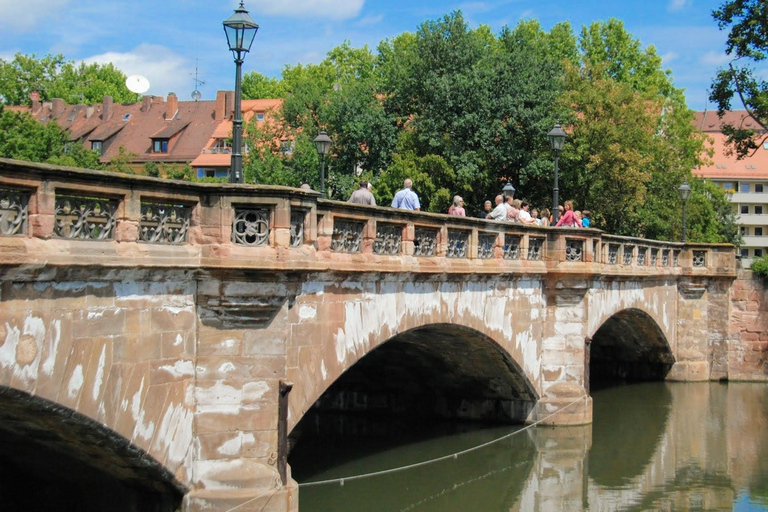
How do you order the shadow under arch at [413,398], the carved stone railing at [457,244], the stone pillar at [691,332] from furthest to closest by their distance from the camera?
the stone pillar at [691,332]
the shadow under arch at [413,398]
the carved stone railing at [457,244]

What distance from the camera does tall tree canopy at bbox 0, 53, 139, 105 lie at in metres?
64.8

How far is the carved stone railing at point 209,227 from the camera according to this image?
8164 millimetres

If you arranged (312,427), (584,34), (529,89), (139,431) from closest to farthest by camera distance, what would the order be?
→ 1. (139,431)
2. (312,427)
3. (529,89)
4. (584,34)

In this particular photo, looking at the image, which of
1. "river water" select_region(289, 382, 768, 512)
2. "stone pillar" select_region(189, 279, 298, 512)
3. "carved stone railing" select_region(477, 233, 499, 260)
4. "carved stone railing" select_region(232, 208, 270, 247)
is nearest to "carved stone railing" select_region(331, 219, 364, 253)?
"stone pillar" select_region(189, 279, 298, 512)

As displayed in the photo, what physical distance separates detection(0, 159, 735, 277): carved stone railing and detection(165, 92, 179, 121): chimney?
55.1 m

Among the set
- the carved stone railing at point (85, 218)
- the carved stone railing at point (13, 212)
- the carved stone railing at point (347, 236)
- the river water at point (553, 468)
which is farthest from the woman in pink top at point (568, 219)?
the carved stone railing at point (13, 212)

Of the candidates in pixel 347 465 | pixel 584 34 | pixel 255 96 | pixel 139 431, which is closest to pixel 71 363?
pixel 139 431

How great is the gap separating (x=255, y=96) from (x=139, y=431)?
218 ft

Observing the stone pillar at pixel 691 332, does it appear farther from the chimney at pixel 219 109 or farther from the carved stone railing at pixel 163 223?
the chimney at pixel 219 109

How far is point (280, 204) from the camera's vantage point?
1021 centimetres

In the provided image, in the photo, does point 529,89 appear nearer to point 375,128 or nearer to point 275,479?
point 375,128

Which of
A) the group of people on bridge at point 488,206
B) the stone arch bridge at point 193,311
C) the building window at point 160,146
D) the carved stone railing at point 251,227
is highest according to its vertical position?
the building window at point 160,146

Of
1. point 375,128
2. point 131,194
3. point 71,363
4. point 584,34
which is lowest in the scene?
point 71,363

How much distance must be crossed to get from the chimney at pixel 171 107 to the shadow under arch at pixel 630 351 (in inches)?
1699
